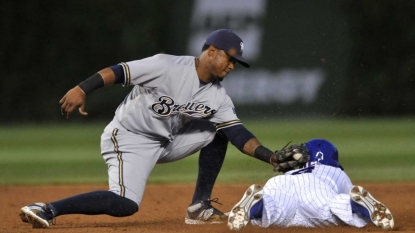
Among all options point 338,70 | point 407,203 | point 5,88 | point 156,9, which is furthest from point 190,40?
point 407,203

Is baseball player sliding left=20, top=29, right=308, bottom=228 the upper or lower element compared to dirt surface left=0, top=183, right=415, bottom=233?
upper

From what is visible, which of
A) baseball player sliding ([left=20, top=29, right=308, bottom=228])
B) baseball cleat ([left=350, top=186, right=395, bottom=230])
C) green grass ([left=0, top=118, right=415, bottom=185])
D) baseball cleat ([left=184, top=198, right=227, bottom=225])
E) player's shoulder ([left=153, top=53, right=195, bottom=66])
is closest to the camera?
baseball cleat ([left=350, top=186, right=395, bottom=230])

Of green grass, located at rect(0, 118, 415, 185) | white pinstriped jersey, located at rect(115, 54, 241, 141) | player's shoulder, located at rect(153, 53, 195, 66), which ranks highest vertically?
player's shoulder, located at rect(153, 53, 195, 66)

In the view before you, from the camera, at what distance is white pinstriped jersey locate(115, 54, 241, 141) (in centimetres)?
395

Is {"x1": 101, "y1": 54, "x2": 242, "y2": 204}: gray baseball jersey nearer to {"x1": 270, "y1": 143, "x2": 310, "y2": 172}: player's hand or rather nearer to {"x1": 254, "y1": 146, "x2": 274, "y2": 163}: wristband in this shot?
{"x1": 254, "y1": 146, "x2": 274, "y2": 163}: wristband

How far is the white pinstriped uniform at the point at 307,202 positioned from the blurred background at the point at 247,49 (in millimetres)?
8502

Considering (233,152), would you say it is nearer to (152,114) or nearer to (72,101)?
(152,114)

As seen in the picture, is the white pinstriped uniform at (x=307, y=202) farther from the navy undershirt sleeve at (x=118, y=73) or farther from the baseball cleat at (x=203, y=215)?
the navy undershirt sleeve at (x=118, y=73)

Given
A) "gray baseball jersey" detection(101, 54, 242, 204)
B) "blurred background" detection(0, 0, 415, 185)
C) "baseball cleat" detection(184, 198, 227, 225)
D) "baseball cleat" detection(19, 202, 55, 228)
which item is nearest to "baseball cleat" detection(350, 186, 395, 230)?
"gray baseball jersey" detection(101, 54, 242, 204)

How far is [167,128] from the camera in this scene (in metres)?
4.11

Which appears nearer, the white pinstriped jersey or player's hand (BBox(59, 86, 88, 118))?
player's hand (BBox(59, 86, 88, 118))

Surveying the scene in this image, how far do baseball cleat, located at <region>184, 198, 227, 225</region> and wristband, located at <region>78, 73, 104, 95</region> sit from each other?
1024mm

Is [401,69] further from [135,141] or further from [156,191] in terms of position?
[135,141]

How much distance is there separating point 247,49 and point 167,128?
824 centimetres
